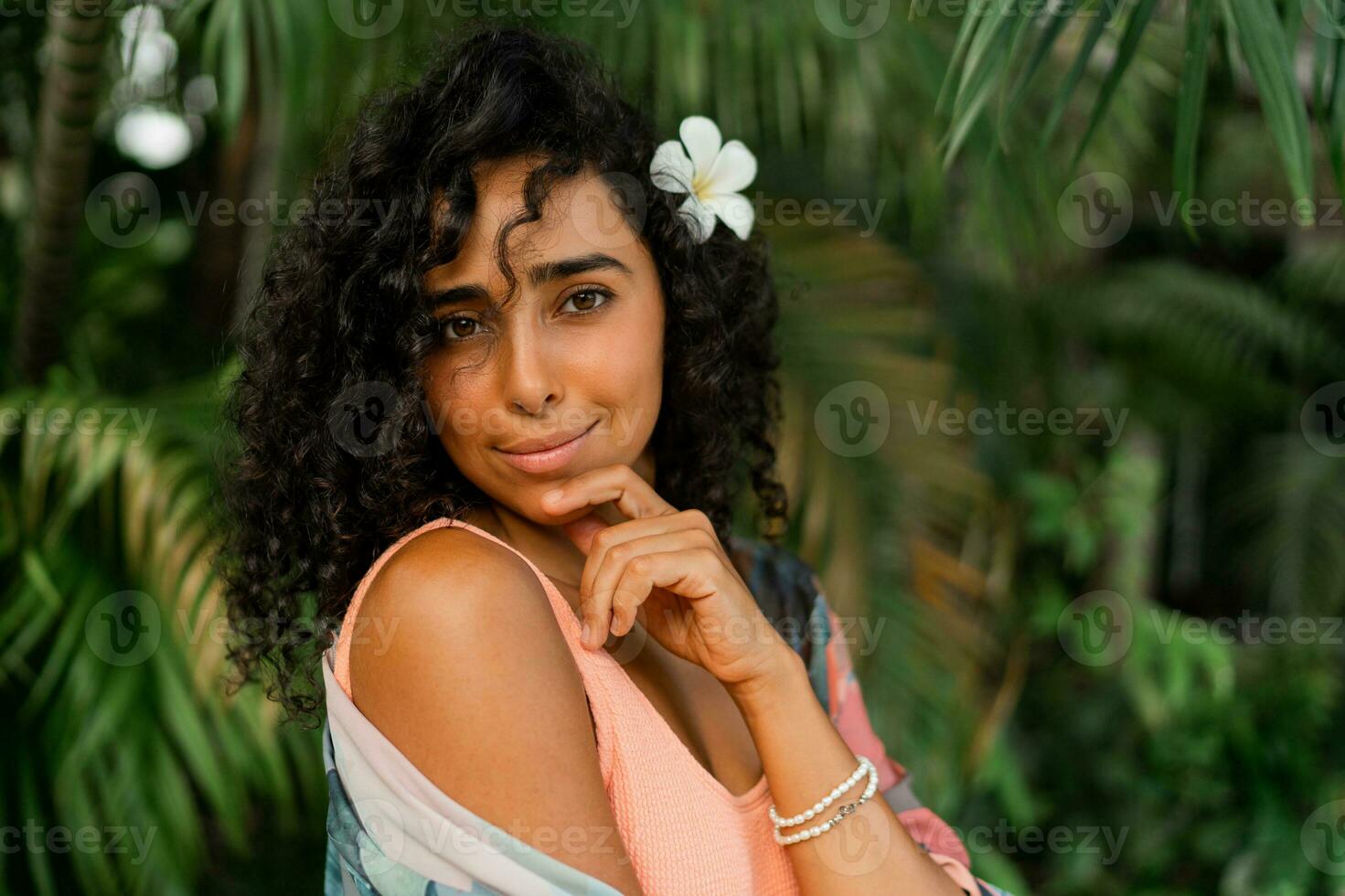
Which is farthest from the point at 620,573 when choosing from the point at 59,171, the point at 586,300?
the point at 59,171

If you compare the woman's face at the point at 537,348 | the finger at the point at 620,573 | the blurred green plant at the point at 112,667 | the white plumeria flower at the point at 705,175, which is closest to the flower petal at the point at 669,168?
the white plumeria flower at the point at 705,175

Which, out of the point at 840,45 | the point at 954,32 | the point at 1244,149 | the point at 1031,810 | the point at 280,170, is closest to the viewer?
the point at 280,170

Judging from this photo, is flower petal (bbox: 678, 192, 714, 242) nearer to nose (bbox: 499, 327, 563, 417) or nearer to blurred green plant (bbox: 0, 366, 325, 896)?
nose (bbox: 499, 327, 563, 417)

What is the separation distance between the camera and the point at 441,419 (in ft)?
4.14

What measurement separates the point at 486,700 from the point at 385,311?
1.49 feet

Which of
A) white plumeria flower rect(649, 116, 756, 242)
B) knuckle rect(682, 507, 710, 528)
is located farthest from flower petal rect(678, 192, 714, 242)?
knuckle rect(682, 507, 710, 528)

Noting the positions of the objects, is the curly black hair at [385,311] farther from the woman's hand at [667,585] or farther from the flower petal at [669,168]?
the woman's hand at [667,585]

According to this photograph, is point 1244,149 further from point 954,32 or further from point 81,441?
point 81,441

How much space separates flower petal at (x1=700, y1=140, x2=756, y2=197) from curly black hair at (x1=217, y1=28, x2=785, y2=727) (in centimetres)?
8

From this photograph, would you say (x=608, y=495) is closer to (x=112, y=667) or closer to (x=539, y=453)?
(x=539, y=453)

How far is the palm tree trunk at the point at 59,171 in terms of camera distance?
6.30 ft

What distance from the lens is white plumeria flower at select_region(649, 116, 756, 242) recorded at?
1444mm

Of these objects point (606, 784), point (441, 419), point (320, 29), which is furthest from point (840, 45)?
point (606, 784)

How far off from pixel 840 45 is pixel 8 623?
1.87 m
